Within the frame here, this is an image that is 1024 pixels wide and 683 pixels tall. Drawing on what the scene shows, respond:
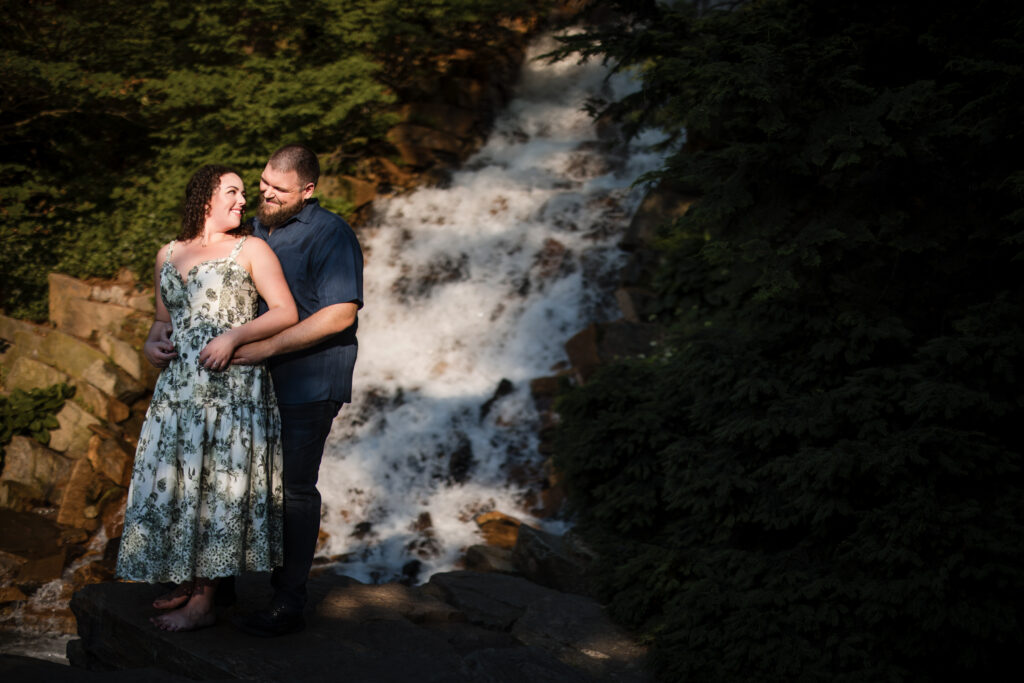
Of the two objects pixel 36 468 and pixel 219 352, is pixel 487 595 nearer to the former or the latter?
pixel 219 352

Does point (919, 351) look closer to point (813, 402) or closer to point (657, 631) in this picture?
point (813, 402)

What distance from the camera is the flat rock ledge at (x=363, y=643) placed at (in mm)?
3020

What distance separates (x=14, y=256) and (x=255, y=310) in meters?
9.16

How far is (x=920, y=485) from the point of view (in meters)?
3.52

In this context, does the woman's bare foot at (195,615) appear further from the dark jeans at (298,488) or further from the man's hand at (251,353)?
the man's hand at (251,353)

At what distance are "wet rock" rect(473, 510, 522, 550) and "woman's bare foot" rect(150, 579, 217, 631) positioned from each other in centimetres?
458

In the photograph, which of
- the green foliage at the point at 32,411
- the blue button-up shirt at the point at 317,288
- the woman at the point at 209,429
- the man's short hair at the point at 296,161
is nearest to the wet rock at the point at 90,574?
the green foliage at the point at 32,411

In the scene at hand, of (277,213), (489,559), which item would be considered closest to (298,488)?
(277,213)

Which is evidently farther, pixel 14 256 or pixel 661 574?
pixel 14 256

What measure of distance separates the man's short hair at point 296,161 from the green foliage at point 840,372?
2.10 meters

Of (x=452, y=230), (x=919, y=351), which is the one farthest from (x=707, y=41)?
(x=452, y=230)

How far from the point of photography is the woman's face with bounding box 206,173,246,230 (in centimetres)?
329

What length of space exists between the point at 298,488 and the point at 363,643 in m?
0.76

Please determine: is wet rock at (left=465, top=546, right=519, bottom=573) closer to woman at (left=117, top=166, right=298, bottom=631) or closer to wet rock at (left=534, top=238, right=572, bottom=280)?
woman at (left=117, top=166, right=298, bottom=631)
